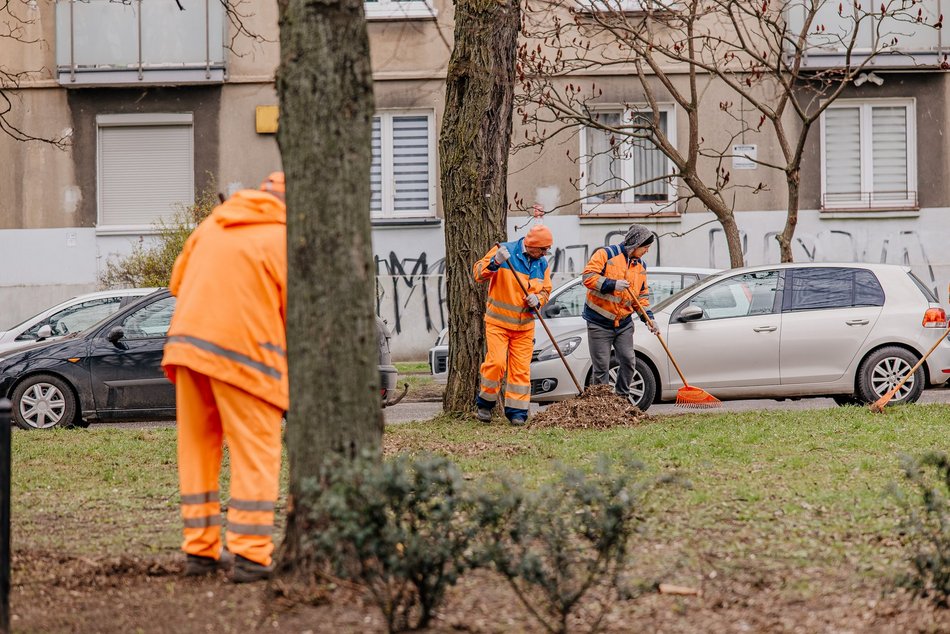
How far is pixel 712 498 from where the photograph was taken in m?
6.79

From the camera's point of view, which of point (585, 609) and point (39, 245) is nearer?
point (585, 609)

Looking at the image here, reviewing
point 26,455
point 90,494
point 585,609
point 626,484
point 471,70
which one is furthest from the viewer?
point 471,70

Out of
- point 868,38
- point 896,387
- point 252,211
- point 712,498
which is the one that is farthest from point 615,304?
point 868,38

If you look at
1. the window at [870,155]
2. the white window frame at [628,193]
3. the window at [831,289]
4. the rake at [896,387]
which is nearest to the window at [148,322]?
the window at [831,289]

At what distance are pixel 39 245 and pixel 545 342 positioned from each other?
42.0 ft

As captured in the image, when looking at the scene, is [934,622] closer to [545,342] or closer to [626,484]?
[626,484]

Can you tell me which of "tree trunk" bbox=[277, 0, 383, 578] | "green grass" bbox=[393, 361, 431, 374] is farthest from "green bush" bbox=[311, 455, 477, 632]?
"green grass" bbox=[393, 361, 431, 374]

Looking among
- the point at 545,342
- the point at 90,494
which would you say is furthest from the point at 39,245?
the point at 90,494

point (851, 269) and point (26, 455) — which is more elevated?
point (851, 269)

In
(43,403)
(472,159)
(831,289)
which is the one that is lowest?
(43,403)

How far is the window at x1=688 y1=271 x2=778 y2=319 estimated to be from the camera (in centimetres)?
1289

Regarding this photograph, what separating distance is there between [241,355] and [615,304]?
283 inches

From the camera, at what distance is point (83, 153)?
891 inches

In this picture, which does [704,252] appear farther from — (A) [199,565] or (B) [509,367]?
(A) [199,565]
